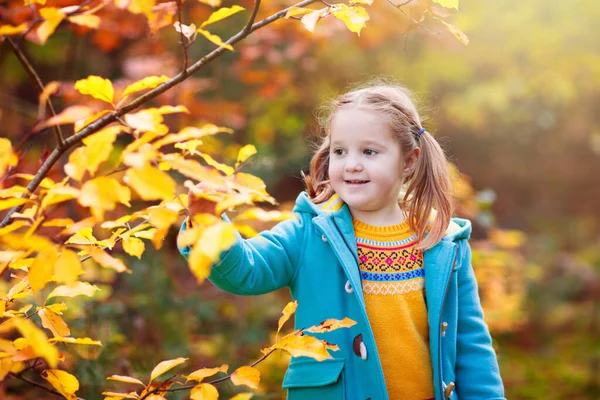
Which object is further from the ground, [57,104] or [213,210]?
[213,210]

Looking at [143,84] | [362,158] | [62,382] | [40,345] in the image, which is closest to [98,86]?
[143,84]

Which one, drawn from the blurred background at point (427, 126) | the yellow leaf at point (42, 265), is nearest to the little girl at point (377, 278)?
the yellow leaf at point (42, 265)

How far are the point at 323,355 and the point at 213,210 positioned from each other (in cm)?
36

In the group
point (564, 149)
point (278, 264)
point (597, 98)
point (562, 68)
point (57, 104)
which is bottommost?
point (564, 149)

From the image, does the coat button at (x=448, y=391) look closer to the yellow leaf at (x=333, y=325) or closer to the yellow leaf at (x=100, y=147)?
the yellow leaf at (x=333, y=325)

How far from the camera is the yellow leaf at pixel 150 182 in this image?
0.86 meters

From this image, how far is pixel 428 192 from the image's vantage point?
187cm

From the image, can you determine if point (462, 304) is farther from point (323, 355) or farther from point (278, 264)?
point (323, 355)

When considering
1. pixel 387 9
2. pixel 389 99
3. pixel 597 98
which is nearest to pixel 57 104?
pixel 387 9

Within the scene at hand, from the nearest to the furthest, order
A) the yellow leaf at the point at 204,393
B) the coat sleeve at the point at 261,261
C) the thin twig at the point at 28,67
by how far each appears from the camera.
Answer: the thin twig at the point at 28,67
the yellow leaf at the point at 204,393
the coat sleeve at the point at 261,261

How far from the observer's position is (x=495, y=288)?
13.0 feet

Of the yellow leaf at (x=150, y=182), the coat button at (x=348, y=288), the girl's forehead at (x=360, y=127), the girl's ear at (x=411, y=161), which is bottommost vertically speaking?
the coat button at (x=348, y=288)

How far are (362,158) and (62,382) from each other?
89 centimetres

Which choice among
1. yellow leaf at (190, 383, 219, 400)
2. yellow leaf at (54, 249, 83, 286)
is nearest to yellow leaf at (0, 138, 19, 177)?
yellow leaf at (54, 249, 83, 286)
